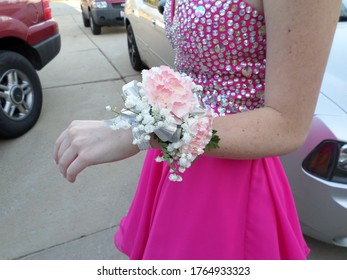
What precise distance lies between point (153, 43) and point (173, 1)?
3304mm

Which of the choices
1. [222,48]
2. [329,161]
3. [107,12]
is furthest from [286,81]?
[107,12]

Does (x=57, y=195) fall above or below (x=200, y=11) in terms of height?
below

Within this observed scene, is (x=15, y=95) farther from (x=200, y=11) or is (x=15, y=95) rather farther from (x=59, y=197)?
(x=200, y=11)

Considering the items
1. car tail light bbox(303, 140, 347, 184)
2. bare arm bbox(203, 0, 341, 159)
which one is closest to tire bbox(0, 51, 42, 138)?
car tail light bbox(303, 140, 347, 184)

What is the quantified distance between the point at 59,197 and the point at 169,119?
247cm

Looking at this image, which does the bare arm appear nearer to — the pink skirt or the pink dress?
the pink dress

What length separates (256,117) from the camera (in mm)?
779

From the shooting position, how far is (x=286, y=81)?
29.1 inches

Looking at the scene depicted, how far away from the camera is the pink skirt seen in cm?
109

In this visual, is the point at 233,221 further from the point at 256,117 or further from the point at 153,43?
the point at 153,43

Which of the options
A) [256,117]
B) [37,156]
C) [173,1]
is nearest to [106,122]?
[256,117]

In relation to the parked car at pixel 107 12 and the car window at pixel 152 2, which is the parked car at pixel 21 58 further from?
the parked car at pixel 107 12

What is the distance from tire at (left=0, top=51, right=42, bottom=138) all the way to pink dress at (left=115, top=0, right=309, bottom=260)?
2.87 metres

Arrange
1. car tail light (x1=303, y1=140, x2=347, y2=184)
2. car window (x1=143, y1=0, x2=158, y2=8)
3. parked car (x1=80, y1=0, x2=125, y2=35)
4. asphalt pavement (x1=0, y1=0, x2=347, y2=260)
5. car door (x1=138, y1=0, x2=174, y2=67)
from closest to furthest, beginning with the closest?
1. car tail light (x1=303, y1=140, x2=347, y2=184)
2. asphalt pavement (x1=0, y1=0, x2=347, y2=260)
3. car door (x1=138, y1=0, x2=174, y2=67)
4. car window (x1=143, y1=0, x2=158, y2=8)
5. parked car (x1=80, y1=0, x2=125, y2=35)
